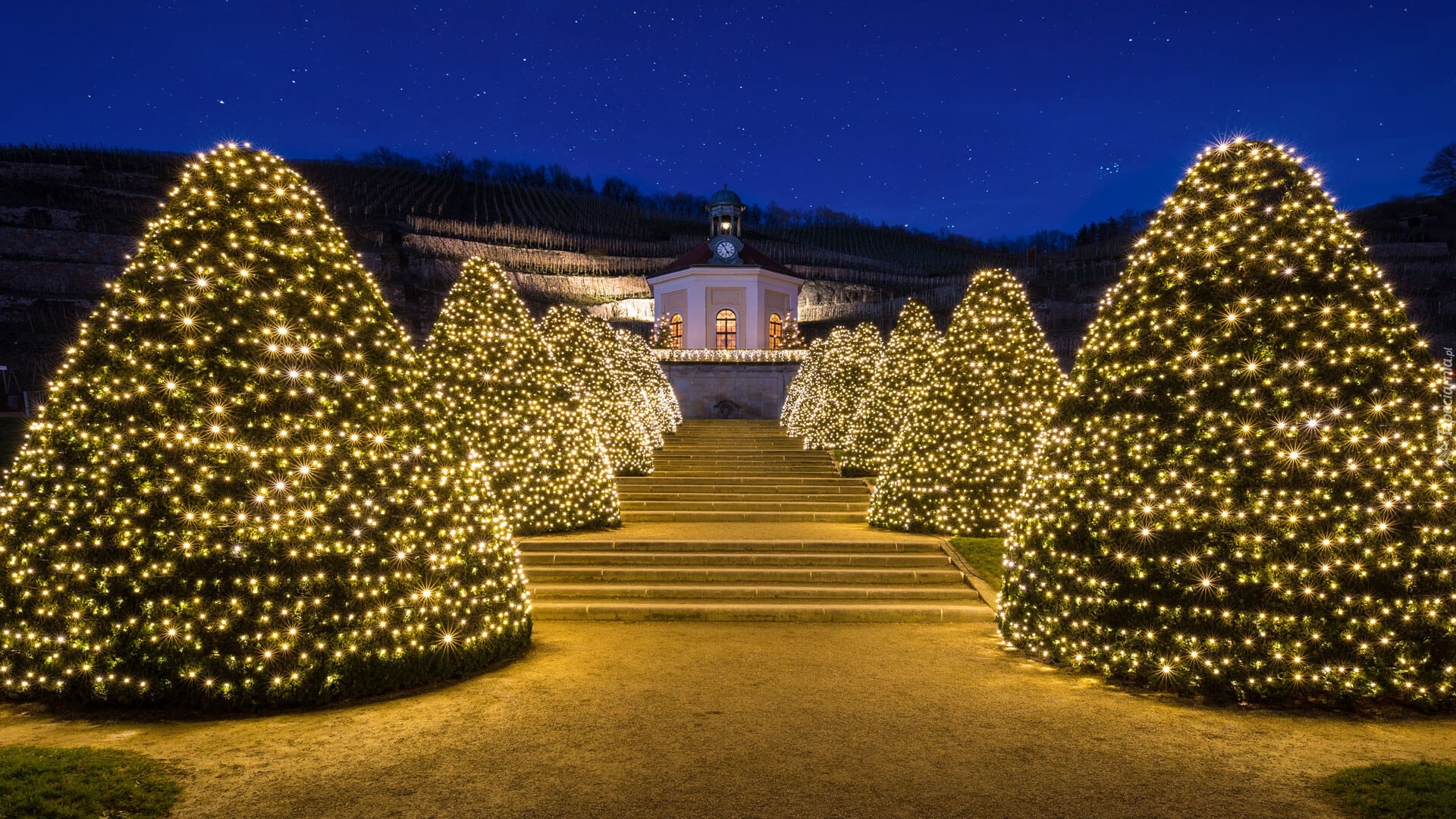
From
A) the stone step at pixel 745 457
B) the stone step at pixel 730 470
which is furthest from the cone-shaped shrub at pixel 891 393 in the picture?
the stone step at pixel 745 457

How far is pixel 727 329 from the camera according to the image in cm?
4075

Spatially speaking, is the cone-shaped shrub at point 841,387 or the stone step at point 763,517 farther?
the cone-shaped shrub at point 841,387

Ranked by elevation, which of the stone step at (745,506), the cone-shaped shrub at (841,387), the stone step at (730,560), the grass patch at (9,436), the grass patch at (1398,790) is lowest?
the grass patch at (1398,790)

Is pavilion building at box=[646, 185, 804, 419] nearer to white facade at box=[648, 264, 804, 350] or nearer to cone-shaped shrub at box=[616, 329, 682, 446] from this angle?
white facade at box=[648, 264, 804, 350]

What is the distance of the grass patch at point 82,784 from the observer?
4.28 m

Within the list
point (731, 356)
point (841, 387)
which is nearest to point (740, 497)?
point (841, 387)

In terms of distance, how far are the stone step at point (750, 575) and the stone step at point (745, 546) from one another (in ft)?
1.86

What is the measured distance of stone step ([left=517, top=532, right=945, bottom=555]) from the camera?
11562 millimetres

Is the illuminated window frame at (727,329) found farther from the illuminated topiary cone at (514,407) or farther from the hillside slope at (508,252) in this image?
the illuminated topiary cone at (514,407)

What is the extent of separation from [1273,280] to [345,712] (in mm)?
8394

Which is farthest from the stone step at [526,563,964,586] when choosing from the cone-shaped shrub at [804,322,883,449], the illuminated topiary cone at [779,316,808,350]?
the illuminated topiary cone at [779,316,808,350]

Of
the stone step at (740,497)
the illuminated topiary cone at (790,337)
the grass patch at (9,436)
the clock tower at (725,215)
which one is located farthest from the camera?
the clock tower at (725,215)

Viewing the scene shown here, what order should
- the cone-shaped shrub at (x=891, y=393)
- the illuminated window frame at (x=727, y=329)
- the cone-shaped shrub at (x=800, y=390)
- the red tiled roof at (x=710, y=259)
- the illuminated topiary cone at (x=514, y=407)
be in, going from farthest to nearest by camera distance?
the red tiled roof at (x=710, y=259) → the illuminated window frame at (x=727, y=329) → the cone-shaped shrub at (x=800, y=390) → the cone-shaped shrub at (x=891, y=393) → the illuminated topiary cone at (x=514, y=407)

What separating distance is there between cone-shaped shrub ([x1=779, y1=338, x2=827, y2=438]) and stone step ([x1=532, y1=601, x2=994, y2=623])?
512 inches
